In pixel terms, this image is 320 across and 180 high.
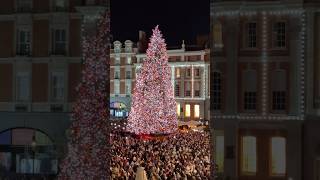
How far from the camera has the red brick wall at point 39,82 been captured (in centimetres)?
1004

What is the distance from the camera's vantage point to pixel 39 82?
33.1 ft

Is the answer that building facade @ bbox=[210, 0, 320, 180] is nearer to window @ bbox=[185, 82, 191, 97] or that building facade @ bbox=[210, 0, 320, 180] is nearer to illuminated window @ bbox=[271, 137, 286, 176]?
illuminated window @ bbox=[271, 137, 286, 176]

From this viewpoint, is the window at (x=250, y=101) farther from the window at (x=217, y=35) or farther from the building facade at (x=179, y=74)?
the building facade at (x=179, y=74)

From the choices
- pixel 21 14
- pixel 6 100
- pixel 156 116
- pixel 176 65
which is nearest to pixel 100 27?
pixel 21 14

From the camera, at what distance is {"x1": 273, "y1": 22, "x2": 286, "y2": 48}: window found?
8.70m

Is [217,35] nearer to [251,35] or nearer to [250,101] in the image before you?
[251,35]

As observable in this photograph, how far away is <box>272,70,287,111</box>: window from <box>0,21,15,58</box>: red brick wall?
4808 millimetres

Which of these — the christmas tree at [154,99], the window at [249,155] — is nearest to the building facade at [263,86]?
the window at [249,155]

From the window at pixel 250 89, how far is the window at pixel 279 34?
583 millimetres

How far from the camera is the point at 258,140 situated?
8.84 metres

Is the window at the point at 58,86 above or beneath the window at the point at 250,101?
above

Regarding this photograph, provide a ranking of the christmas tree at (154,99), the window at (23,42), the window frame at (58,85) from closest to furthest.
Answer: the window frame at (58,85)
the window at (23,42)
the christmas tree at (154,99)

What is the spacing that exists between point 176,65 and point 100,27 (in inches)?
647

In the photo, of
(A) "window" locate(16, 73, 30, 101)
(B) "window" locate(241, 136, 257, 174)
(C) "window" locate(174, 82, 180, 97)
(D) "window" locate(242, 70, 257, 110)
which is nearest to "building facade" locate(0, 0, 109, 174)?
(A) "window" locate(16, 73, 30, 101)
